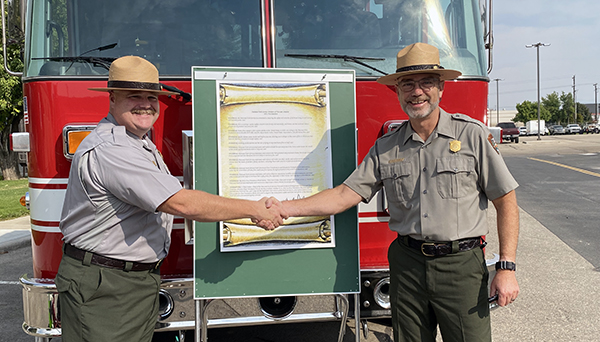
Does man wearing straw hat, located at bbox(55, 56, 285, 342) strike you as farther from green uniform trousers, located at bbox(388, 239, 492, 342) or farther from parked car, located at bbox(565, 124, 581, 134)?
parked car, located at bbox(565, 124, 581, 134)

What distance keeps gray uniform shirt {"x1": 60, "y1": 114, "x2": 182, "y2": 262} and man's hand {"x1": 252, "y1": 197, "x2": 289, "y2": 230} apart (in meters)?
0.45

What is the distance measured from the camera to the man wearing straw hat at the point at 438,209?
8.39ft

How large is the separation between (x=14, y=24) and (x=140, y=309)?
2.29 metres

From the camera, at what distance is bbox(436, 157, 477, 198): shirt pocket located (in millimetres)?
2584

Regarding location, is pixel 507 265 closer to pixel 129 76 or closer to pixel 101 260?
pixel 101 260

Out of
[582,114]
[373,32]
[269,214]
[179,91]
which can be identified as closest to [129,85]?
[179,91]

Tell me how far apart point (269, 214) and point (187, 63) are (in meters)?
1.15

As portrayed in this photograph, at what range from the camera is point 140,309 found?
8.26 feet

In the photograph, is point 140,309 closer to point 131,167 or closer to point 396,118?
point 131,167

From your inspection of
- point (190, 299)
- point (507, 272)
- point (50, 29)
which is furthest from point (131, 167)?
point (507, 272)

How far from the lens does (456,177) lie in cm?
259

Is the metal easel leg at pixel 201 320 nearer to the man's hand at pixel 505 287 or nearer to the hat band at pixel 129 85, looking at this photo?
the hat band at pixel 129 85

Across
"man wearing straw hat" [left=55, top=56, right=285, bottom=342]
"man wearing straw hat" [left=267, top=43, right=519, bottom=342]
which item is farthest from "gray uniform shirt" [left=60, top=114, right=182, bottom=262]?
"man wearing straw hat" [left=267, top=43, right=519, bottom=342]

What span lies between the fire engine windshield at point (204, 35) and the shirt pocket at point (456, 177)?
0.88 m
